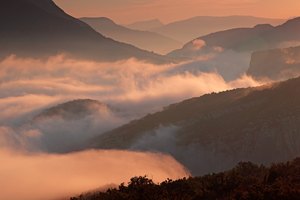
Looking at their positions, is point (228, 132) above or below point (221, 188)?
above

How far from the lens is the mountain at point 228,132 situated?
513 feet

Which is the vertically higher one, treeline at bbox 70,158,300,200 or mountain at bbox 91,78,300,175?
mountain at bbox 91,78,300,175

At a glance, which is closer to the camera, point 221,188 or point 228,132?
point 221,188

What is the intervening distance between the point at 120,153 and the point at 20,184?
3645cm

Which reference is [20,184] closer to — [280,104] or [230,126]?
[230,126]

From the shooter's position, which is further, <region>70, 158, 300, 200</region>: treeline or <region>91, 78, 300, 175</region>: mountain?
<region>91, 78, 300, 175</region>: mountain

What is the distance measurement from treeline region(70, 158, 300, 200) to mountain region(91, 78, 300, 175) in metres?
105

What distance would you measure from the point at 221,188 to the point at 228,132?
121 meters

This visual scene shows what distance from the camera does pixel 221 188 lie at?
47.2 meters

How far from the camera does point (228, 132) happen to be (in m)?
166

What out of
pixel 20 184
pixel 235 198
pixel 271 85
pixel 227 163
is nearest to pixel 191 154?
pixel 227 163

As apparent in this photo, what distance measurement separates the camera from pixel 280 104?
16638cm

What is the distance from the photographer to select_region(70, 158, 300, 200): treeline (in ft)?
131

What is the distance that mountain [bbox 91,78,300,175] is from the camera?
156 m
